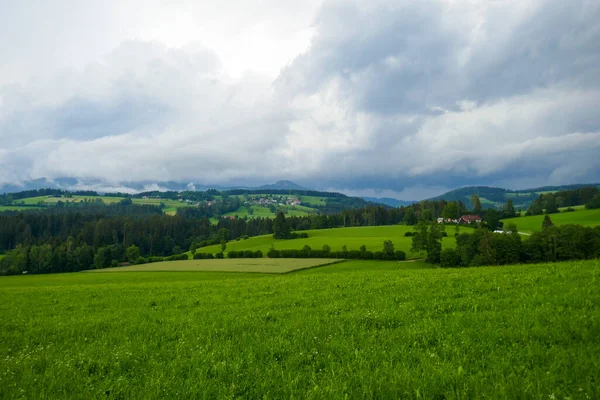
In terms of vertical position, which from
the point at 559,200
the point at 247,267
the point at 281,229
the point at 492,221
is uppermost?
the point at 559,200

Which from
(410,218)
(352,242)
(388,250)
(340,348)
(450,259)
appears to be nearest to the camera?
(340,348)

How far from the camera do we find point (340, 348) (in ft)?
26.8

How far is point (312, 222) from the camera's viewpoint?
19175cm

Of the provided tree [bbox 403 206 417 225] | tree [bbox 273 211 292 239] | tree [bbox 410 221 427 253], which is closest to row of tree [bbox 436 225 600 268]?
tree [bbox 410 221 427 253]

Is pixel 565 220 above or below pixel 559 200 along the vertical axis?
below

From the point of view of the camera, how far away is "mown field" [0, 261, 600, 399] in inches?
242

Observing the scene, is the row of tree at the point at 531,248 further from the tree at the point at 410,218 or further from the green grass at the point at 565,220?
the tree at the point at 410,218

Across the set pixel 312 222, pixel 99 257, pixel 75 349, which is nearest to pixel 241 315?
pixel 75 349

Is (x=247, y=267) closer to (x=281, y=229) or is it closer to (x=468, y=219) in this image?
(x=281, y=229)

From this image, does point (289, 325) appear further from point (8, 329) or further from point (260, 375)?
point (8, 329)

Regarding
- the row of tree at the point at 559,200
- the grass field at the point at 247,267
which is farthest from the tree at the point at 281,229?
the row of tree at the point at 559,200

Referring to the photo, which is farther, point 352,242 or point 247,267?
point 352,242

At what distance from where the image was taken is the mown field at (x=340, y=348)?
615 centimetres

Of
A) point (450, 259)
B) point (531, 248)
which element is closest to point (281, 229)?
point (450, 259)
